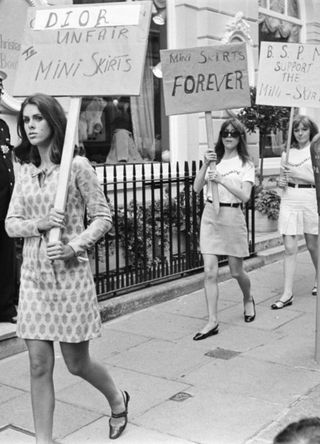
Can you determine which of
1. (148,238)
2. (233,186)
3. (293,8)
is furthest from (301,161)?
(293,8)

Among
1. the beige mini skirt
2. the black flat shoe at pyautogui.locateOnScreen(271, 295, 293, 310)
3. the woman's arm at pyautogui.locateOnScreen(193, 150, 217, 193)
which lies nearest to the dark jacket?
the woman's arm at pyautogui.locateOnScreen(193, 150, 217, 193)

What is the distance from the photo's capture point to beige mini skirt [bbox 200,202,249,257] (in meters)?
5.37

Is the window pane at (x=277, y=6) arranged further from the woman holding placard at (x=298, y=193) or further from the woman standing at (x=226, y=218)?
the woman standing at (x=226, y=218)

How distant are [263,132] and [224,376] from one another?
21.9ft

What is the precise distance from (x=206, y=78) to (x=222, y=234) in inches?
51.5

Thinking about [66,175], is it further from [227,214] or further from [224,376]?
[227,214]

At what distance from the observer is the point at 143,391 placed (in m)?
4.18

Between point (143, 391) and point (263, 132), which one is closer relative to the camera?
point (143, 391)

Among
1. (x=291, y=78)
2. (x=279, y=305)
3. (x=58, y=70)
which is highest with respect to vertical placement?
(x=291, y=78)

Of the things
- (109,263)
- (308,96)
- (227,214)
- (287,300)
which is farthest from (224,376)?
(308,96)

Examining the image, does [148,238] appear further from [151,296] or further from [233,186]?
[233,186]

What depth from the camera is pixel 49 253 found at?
3004 millimetres

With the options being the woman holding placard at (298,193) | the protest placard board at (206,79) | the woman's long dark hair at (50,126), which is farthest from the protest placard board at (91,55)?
the woman holding placard at (298,193)

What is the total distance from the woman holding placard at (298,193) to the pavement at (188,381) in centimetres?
70
